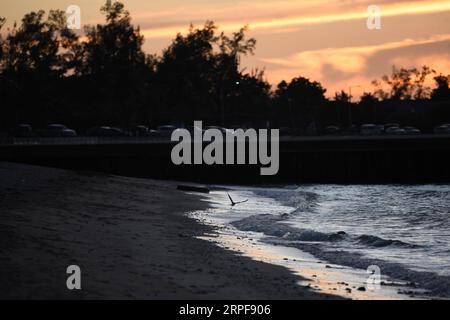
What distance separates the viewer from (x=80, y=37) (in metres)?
122

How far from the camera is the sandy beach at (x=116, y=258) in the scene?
1473cm

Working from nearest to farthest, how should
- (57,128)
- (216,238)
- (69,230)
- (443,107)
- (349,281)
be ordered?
(349,281) → (69,230) → (216,238) → (57,128) → (443,107)

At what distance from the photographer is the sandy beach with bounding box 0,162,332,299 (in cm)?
1473

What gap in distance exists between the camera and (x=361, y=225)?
107 feet

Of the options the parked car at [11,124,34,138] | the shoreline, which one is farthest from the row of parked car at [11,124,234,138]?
the shoreline

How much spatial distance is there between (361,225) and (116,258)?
16.0m

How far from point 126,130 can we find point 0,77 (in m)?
16.9

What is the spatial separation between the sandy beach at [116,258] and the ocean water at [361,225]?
2.56 meters

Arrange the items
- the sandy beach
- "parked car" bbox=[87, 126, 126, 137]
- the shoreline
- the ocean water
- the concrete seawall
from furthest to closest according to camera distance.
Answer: "parked car" bbox=[87, 126, 126, 137], the concrete seawall, the ocean water, the shoreline, the sandy beach

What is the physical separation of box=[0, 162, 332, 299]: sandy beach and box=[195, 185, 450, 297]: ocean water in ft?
8.40

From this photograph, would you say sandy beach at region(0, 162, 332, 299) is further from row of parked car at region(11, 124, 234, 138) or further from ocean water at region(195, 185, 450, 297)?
row of parked car at region(11, 124, 234, 138)

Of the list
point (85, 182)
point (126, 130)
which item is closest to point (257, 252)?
point (85, 182)

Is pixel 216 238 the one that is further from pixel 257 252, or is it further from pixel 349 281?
pixel 349 281

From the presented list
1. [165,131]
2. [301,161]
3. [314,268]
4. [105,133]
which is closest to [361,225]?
[314,268]
